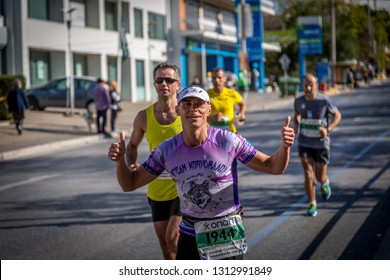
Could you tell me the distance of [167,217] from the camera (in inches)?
239

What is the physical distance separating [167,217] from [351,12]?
84.2 metres

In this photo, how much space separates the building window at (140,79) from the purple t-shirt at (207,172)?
141 feet

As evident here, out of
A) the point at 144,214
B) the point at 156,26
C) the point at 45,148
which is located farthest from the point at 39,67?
the point at 144,214

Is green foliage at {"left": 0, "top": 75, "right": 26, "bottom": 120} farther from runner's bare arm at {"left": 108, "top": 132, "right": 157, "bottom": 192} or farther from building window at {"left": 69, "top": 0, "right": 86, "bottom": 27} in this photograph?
runner's bare arm at {"left": 108, "top": 132, "right": 157, "bottom": 192}

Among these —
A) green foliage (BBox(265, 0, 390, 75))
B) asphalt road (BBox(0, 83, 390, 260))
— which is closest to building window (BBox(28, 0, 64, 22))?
asphalt road (BBox(0, 83, 390, 260))

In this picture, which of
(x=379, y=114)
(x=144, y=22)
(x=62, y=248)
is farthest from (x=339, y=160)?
(x=144, y=22)

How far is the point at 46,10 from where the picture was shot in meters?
36.6

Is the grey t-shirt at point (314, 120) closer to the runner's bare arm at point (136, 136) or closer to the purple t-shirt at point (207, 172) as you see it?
the runner's bare arm at point (136, 136)

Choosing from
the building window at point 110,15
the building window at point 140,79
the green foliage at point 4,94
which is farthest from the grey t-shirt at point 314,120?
the building window at point 140,79

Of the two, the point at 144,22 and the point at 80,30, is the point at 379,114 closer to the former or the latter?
the point at 80,30

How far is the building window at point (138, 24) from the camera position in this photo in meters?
46.6

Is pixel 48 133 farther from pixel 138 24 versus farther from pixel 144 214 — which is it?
pixel 138 24

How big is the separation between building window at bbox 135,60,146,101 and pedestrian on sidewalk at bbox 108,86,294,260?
141 feet

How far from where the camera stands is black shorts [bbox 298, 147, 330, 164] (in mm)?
9734
